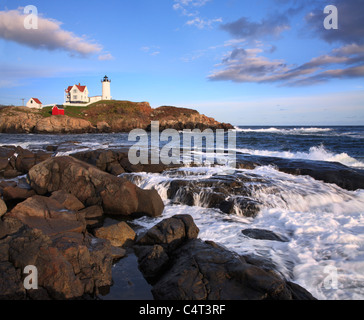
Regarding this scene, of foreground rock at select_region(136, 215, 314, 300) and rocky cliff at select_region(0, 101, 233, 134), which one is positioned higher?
rocky cliff at select_region(0, 101, 233, 134)

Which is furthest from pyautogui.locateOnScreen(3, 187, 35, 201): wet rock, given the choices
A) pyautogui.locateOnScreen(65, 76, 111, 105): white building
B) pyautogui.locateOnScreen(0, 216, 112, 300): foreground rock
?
pyautogui.locateOnScreen(65, 76, 111, 105): white building

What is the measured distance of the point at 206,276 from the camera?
5.03m

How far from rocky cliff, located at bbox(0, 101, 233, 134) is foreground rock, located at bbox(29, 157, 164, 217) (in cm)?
5391

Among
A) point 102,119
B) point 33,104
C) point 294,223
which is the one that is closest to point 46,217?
point 294,223

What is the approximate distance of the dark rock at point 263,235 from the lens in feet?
26.1

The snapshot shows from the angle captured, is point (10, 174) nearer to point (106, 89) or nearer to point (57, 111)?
point (57, 111)

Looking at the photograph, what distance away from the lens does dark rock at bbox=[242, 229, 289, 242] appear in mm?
7941

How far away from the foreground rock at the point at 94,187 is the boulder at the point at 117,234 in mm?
2377

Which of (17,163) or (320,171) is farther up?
(17,163)

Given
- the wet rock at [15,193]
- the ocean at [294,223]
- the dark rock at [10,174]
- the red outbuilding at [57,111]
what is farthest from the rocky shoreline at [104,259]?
the red outbuilding at [57,111]

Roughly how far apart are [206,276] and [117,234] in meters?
3.18

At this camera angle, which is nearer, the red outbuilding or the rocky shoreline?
the rocky shoreline

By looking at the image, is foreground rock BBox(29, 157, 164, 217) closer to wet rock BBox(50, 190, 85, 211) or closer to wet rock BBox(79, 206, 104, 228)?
wet rock BBox(79, 206, 104, 228)

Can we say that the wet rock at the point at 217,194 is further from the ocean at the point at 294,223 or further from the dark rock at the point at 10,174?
the dark rock at the point at 10,174
